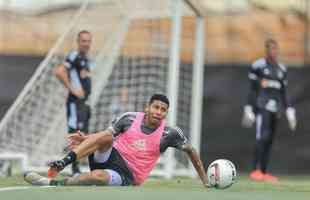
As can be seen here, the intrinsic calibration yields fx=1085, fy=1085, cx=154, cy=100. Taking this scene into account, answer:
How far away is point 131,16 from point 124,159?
252 inches

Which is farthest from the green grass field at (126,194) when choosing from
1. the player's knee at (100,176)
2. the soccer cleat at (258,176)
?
the soccer cleat at (258,176)

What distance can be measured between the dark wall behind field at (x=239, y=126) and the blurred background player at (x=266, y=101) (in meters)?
3.39

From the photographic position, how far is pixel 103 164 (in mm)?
9438

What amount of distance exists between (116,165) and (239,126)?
827 cm

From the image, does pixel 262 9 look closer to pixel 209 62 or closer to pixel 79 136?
pixel 209 62

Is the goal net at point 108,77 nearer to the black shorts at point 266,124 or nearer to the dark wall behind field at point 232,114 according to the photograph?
the dark wall behind field at point 232,114

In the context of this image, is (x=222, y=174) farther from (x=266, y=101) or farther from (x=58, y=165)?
(x=266, y=101)

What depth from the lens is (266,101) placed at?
45.1 ft

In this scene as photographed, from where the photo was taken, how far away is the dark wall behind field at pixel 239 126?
17.4 meters

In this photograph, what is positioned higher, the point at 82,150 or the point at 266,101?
the point at 266,101

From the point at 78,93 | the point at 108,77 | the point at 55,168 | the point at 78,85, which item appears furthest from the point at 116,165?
the point at 108,77

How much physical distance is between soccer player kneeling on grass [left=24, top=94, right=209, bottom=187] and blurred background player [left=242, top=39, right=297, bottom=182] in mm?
4219

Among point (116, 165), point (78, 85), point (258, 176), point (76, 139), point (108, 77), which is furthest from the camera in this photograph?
point (108, 77)

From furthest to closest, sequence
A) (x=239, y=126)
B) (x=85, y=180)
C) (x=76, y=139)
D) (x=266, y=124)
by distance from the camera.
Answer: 1. (x=239, y=126)
2. (x=266, y=124)
3. (x=76, y=139)
4. (x=85, y=180)
